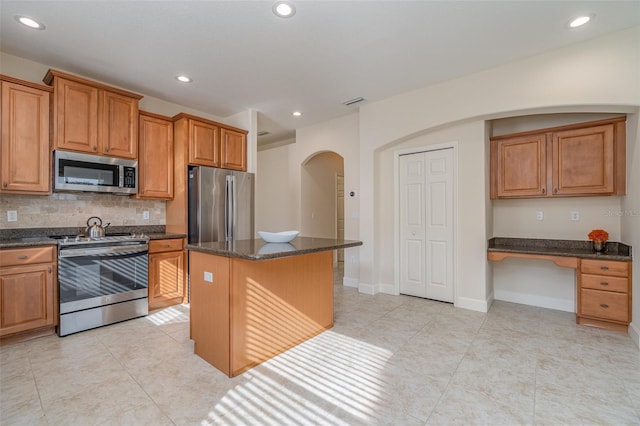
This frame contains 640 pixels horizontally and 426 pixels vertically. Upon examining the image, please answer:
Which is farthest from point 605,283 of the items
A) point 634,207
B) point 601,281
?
point 634,207

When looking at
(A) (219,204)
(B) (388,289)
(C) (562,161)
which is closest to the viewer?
(C) (562,161)

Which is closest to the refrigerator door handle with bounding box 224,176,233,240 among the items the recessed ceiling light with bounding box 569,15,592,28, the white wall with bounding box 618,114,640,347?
the recessed ceiling light with bounding box 569,15,592,28

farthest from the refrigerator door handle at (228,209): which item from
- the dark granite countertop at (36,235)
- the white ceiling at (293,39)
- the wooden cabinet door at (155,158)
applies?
the white ceiling at (293,39)

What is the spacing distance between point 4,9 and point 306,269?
127 inches

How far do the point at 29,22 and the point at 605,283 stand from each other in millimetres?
5842

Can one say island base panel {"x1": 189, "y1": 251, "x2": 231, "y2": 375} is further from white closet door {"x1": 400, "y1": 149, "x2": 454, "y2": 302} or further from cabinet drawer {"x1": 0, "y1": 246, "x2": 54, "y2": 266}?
white closet door {"x1": 400, "y1": 149, "x2": 454, "y2": 302}

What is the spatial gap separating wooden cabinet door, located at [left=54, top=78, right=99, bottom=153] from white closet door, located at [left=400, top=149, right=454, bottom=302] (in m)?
3.88

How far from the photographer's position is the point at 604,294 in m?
2.94

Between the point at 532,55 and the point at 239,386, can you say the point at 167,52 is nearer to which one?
the point at 239,386

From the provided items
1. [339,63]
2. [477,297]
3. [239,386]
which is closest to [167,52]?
[339,63]

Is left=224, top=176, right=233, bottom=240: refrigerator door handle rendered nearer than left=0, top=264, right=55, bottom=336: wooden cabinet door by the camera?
No

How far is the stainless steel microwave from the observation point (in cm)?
303

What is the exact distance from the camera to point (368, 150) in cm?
438

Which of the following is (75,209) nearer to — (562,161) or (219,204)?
(219,204)
